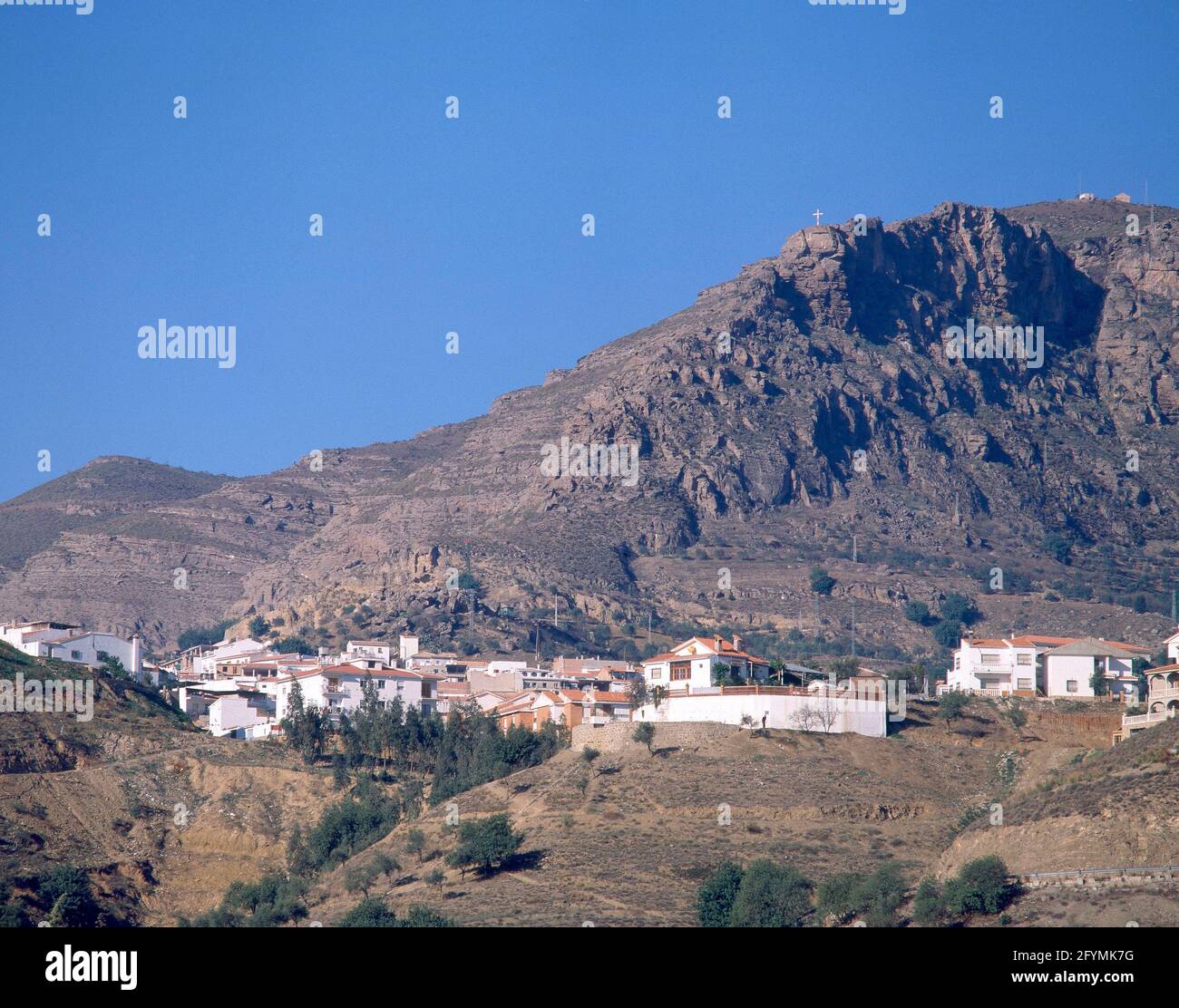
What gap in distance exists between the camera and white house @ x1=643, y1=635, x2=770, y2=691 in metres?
74.2

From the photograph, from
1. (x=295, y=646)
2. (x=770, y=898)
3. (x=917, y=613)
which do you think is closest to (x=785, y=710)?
(x=770, y=898)

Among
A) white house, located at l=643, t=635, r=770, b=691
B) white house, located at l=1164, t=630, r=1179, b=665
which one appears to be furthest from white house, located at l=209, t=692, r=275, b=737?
white house, located at l=1164, t=630, r=1179, b=665

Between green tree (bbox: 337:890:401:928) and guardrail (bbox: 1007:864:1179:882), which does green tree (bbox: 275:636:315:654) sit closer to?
green tree (bbox: 337:890:401:928)

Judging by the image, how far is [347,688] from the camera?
92000 mm

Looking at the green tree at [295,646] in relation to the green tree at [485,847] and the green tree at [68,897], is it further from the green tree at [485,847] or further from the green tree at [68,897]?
the green tree at [485,847]

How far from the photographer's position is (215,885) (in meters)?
62.8

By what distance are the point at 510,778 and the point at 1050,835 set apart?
2327cm

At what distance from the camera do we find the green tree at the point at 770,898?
4925cm

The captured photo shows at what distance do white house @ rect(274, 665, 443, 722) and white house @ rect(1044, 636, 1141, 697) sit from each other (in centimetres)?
2877

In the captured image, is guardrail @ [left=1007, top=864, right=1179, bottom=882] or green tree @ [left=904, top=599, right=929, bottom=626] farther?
green tree @ [left=904, top=599, right=929, bottom=626]

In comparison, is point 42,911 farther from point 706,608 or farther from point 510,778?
point 706,608

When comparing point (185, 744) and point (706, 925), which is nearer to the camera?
point (706, 925)

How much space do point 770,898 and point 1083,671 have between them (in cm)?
3344

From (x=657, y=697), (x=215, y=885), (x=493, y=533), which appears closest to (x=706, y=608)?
(x=493, y=533)
